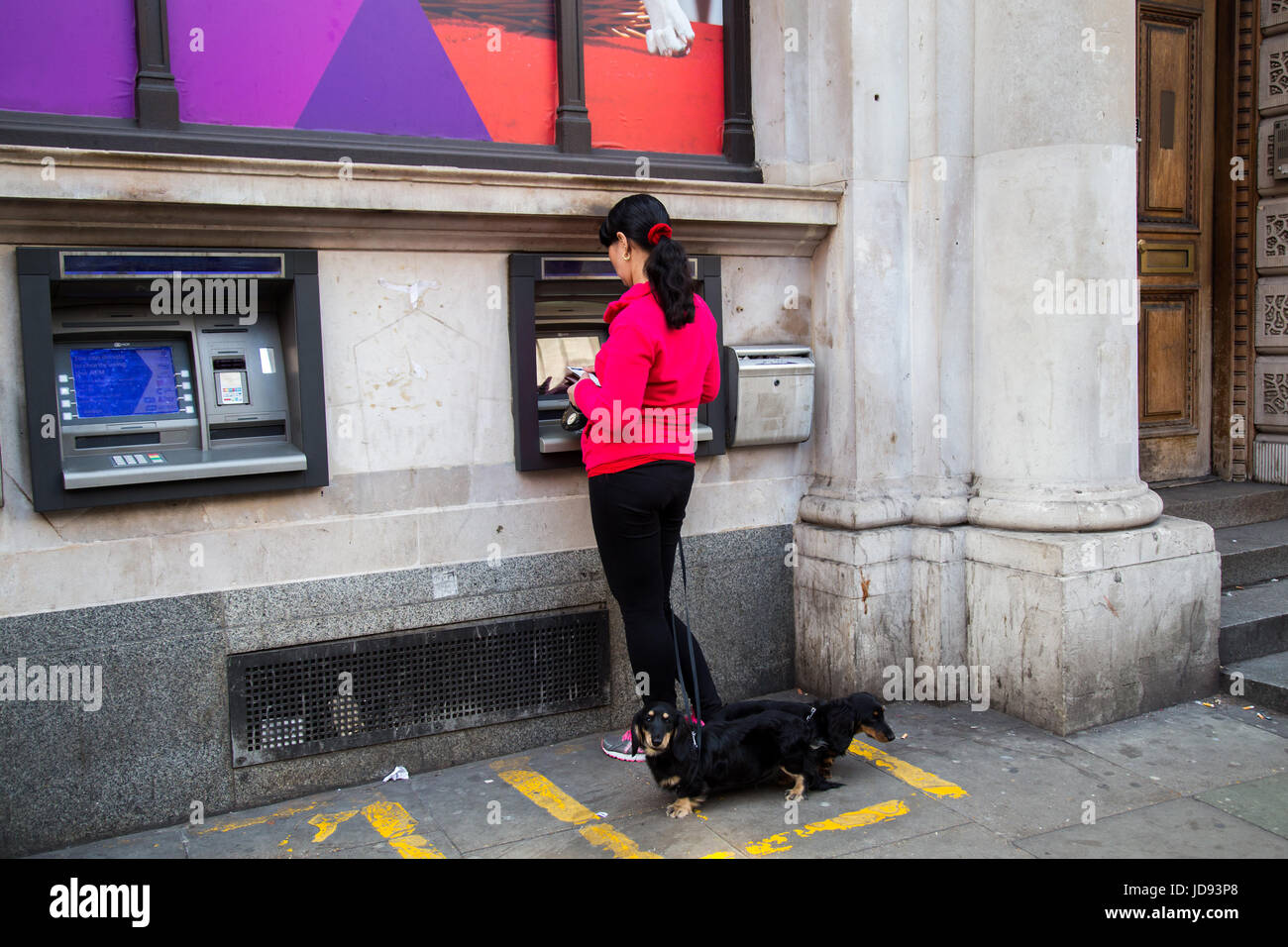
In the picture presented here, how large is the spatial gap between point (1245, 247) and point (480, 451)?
5.39 m

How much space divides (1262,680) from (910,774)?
6.49 feet

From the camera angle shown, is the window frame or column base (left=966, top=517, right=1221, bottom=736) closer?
the window frame

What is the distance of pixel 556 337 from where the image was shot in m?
5.18

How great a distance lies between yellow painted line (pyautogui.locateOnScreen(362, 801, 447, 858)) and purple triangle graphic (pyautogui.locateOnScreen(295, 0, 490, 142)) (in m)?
2.83

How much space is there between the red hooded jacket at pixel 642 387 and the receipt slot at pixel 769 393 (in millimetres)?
822

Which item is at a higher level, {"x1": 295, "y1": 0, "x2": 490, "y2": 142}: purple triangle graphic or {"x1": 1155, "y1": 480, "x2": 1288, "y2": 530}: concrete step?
{"x1": 295, "y1": 0, "x2": 490, "y2": 142}: purple triangle graphic

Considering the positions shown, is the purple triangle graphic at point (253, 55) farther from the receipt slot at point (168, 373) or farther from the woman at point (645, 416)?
the woman at point (645, 416)

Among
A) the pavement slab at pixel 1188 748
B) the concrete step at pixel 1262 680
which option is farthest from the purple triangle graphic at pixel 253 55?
the concrete step at pixel 1262 680

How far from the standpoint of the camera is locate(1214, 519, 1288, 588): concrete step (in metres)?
6.20

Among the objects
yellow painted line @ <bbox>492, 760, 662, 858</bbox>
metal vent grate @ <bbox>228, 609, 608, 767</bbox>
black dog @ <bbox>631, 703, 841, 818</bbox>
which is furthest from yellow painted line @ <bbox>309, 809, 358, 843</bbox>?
black dog @ <bbox>631, 703, 841, 818</bbox>

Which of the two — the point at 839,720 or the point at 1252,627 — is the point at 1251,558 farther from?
the point at 839,720

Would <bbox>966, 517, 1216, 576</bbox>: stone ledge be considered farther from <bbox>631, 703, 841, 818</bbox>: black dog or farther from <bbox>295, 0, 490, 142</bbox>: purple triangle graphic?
<bbox>295, 0, 490, 142</bbox>: purple triangle graphic

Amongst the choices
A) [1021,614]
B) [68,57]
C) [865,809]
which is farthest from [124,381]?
[1021,614]
